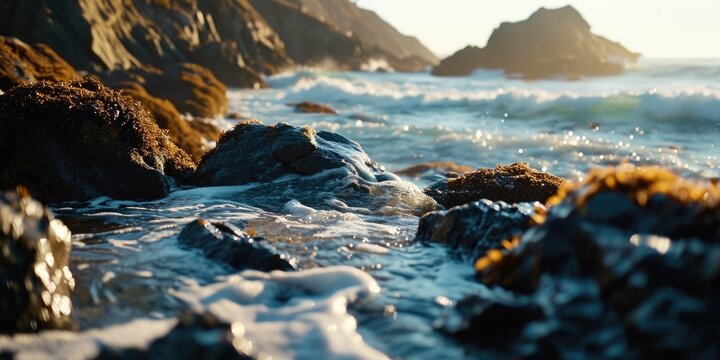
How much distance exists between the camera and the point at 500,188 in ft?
27.7

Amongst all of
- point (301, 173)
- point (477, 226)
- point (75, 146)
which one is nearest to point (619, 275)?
point (477, 226)

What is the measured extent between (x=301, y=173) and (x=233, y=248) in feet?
12.6

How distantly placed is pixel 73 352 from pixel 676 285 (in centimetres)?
264

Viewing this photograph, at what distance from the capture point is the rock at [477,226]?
173 inches

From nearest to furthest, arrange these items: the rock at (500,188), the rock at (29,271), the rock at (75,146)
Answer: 1. the rock at (29,271)
2. the rock at (75,146)
3. the rock at (500,188)

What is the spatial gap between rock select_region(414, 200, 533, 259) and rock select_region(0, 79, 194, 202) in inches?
147

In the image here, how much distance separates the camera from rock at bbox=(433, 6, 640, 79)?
8500 centimetres

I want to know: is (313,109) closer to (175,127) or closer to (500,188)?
(175,127)

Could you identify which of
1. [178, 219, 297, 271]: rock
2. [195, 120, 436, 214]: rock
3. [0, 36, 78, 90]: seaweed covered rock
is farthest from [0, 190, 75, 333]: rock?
[0, 36, 78, 90]: seaweed covered rock

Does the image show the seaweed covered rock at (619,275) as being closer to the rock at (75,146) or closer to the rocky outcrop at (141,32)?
the rock at (75,146)

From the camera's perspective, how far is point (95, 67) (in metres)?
32.4

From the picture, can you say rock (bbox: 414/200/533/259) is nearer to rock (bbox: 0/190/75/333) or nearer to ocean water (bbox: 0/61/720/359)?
ocean water (bbox: 0/61/720/359)

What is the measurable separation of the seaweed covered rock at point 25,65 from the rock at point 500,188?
744cm

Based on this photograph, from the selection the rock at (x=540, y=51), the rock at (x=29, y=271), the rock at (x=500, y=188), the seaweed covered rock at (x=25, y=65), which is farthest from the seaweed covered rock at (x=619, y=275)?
the rock at (x=540, y=51)
